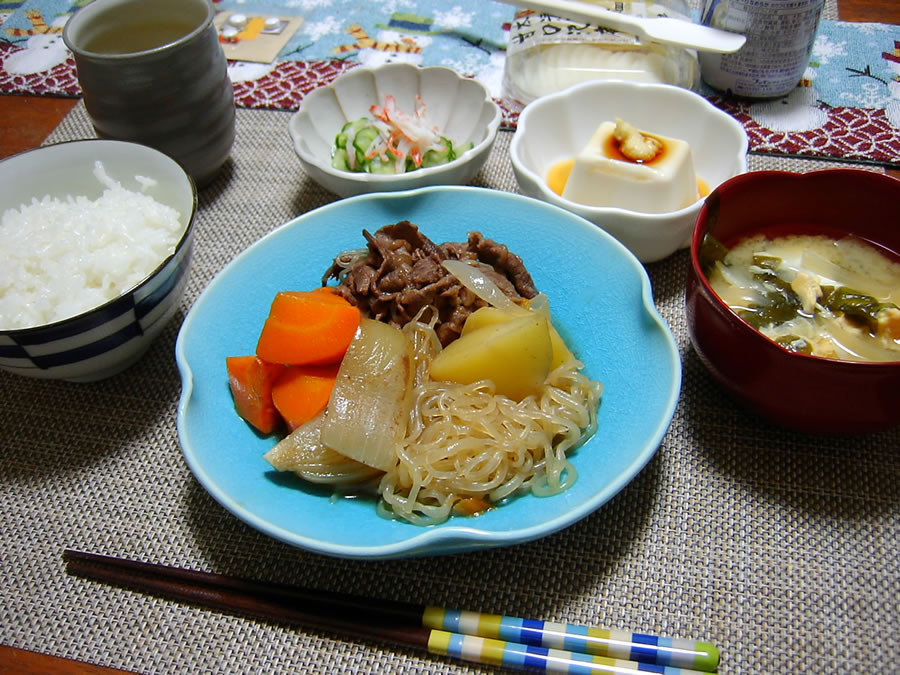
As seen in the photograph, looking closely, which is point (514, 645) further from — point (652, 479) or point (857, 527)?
point (857, 527)

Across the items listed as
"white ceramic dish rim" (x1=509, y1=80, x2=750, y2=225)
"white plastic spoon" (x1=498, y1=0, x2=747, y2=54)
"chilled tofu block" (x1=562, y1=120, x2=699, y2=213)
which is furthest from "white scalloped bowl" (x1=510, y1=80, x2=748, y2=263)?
"white plastic spoon" (x1=498, y1=0, x2=747, y2=54)

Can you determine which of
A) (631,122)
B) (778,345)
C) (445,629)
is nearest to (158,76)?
(631,122)

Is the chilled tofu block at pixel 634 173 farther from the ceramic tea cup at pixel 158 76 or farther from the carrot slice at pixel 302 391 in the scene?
the ceramic tea cup at pixel 158 76

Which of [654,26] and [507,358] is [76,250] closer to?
[507,358]

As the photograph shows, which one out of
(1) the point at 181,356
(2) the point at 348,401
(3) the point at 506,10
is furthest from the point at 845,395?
(3) the point at 506,10

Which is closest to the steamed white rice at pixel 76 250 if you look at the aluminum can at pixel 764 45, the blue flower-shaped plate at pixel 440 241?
the blue flower-shaped plate at pixel 440 241

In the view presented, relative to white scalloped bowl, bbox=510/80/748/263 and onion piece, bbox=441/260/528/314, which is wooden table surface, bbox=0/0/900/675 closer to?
white scalloped bowl, bbox=510/80/748/263
